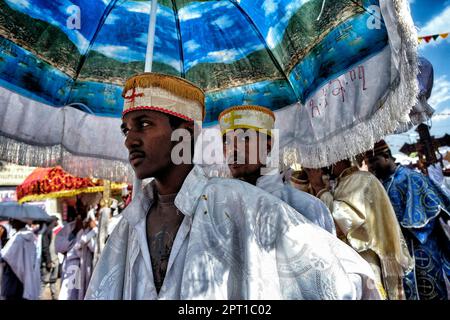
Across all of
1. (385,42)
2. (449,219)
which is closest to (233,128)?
(385,42)

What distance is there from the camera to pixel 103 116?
2.69 meters

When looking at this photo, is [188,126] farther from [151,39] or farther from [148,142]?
[151,39]

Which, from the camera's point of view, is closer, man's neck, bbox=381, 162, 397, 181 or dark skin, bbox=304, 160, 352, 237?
dark skin, bbox=304, 160, 352, 237

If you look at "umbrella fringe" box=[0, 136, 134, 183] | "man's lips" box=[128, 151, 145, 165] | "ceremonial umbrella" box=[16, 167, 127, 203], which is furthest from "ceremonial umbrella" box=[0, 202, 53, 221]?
"man's lips" box=[128, 151, 145, 165]

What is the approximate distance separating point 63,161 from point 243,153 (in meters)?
1.48

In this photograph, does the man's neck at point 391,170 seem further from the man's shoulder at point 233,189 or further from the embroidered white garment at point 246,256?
the man's shoulder at point 233,189

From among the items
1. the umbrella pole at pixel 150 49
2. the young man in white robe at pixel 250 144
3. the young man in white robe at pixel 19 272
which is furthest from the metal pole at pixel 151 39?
the young man in white robe at pixel 19 272

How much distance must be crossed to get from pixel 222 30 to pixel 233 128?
85cm

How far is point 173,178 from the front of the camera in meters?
1.52

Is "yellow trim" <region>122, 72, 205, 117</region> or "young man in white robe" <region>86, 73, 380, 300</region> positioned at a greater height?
"yellow trim" <region>122, 72, 205, 117</region>

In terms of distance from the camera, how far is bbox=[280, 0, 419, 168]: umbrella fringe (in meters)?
1.58

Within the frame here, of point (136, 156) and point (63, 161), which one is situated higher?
point (63, 161)

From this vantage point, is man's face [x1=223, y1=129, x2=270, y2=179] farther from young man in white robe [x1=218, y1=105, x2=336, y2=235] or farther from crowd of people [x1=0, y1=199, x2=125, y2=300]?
crowd of people [x1=0, y1=199, x2=125, y2=300]

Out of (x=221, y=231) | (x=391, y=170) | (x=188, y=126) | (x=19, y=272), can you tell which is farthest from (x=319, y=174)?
(x=19, y=272)
